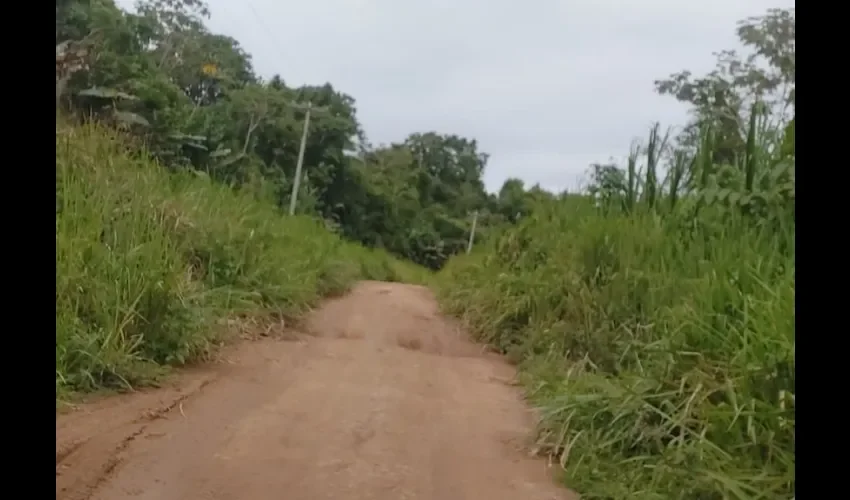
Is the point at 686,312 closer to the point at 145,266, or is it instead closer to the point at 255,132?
the point at 145,266

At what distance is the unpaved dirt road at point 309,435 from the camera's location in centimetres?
140

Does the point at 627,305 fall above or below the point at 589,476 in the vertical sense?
above

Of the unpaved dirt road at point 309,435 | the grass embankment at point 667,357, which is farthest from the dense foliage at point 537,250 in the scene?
the unpaved dirt road at point 309,435

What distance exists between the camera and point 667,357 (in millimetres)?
1669

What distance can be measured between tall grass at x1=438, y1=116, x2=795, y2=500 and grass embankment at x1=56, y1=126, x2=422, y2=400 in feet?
3.52

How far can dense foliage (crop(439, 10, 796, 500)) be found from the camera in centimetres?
131

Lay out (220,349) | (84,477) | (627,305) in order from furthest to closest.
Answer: (220,349) < (627,305) < (84,477)

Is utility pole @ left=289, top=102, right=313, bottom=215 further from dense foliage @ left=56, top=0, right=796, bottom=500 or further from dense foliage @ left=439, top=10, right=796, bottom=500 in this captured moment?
dense foliage @ left=439, top=10, right=796, bottom=500

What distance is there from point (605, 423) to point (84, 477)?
1.10 metres

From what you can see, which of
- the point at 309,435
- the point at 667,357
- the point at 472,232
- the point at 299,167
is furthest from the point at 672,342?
the point at 299,167

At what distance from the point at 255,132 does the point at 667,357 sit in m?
2.66
